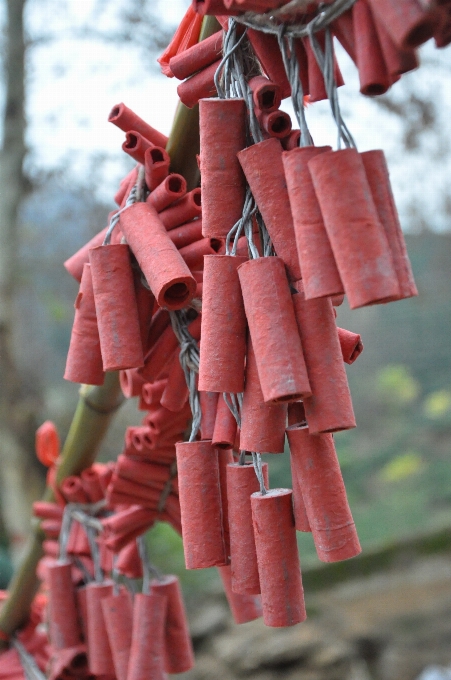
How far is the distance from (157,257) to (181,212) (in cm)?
9

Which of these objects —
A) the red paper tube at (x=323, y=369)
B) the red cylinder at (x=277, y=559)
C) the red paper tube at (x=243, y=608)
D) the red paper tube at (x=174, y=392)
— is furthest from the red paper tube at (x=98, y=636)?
the red paper tube at (x=323, y=369)

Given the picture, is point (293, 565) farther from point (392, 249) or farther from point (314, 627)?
point (314, 627)

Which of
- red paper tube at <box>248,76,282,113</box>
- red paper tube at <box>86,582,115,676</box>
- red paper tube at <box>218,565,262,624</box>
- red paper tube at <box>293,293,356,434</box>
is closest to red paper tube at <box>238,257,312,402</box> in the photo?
red paper tube at <box>293,293,356,434</box>

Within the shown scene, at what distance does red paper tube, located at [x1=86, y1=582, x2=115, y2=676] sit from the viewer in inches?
33.2

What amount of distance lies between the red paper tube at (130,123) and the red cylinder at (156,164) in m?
0.04

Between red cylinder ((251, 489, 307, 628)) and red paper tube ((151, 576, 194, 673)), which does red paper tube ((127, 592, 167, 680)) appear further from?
red cylinder ((251, 489, 307, 628))

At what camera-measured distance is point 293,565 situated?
18.6 inches

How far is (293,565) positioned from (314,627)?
99.5 inches

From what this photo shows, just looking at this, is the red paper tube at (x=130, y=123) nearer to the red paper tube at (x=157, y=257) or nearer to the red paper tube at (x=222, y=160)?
the red paper tube at (x=157, y=257)

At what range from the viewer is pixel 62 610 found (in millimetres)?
907

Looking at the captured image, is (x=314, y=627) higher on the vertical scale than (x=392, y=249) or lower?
lower

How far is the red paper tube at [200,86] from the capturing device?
1.74ft

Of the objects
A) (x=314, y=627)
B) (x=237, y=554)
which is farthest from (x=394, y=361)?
(x=237, y=554)

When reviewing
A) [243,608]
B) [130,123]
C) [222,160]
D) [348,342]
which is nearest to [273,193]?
[222,160]
